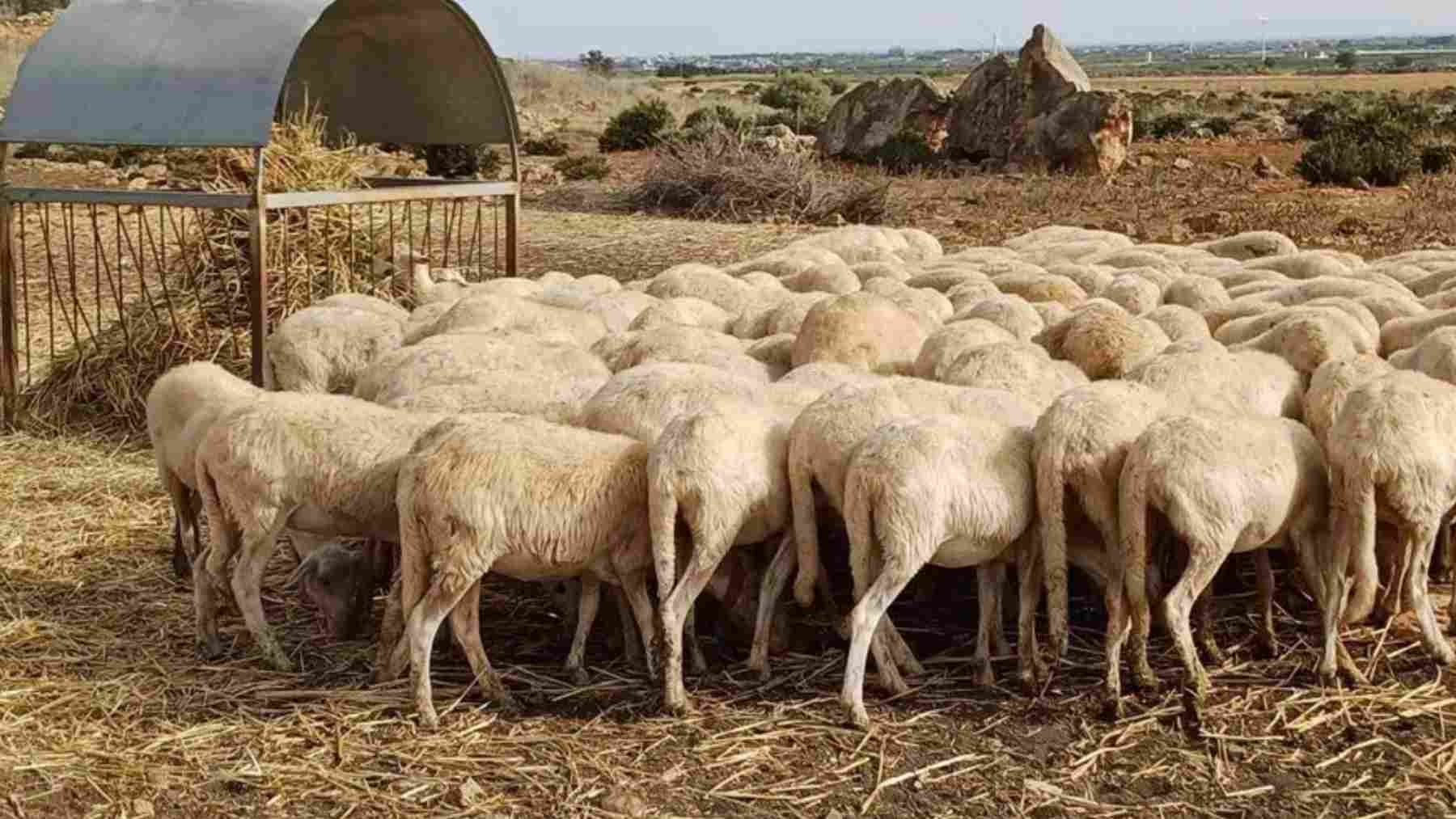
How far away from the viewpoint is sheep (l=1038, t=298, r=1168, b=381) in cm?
711

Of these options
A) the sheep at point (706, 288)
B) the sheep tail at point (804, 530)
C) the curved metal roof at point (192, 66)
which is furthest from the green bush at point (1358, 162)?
the sheep tail at point (804, 530)

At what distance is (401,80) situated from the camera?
12.4 metres

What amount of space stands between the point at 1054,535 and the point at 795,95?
48.6 m

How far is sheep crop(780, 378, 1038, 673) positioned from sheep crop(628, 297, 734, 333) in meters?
2.29

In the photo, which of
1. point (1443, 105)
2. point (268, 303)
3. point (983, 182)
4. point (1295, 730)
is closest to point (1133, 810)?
point (1295, 730)

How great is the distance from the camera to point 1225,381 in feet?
21.6

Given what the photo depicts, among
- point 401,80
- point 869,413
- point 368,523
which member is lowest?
point 368,523

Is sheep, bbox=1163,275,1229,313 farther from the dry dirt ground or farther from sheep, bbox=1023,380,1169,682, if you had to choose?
sheep, bbox=1023,380,1169,682

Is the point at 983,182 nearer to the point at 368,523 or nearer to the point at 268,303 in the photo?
the point at 268,303

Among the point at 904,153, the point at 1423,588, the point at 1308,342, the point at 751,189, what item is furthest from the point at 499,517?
the point at 904,153

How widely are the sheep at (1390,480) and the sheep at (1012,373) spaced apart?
4.19ft

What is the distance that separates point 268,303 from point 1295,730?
25.0ft

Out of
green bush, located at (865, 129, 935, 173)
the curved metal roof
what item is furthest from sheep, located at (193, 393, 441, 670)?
green bush, located at (865, 129, 935, 173)

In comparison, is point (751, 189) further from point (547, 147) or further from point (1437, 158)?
point (547, 147)
